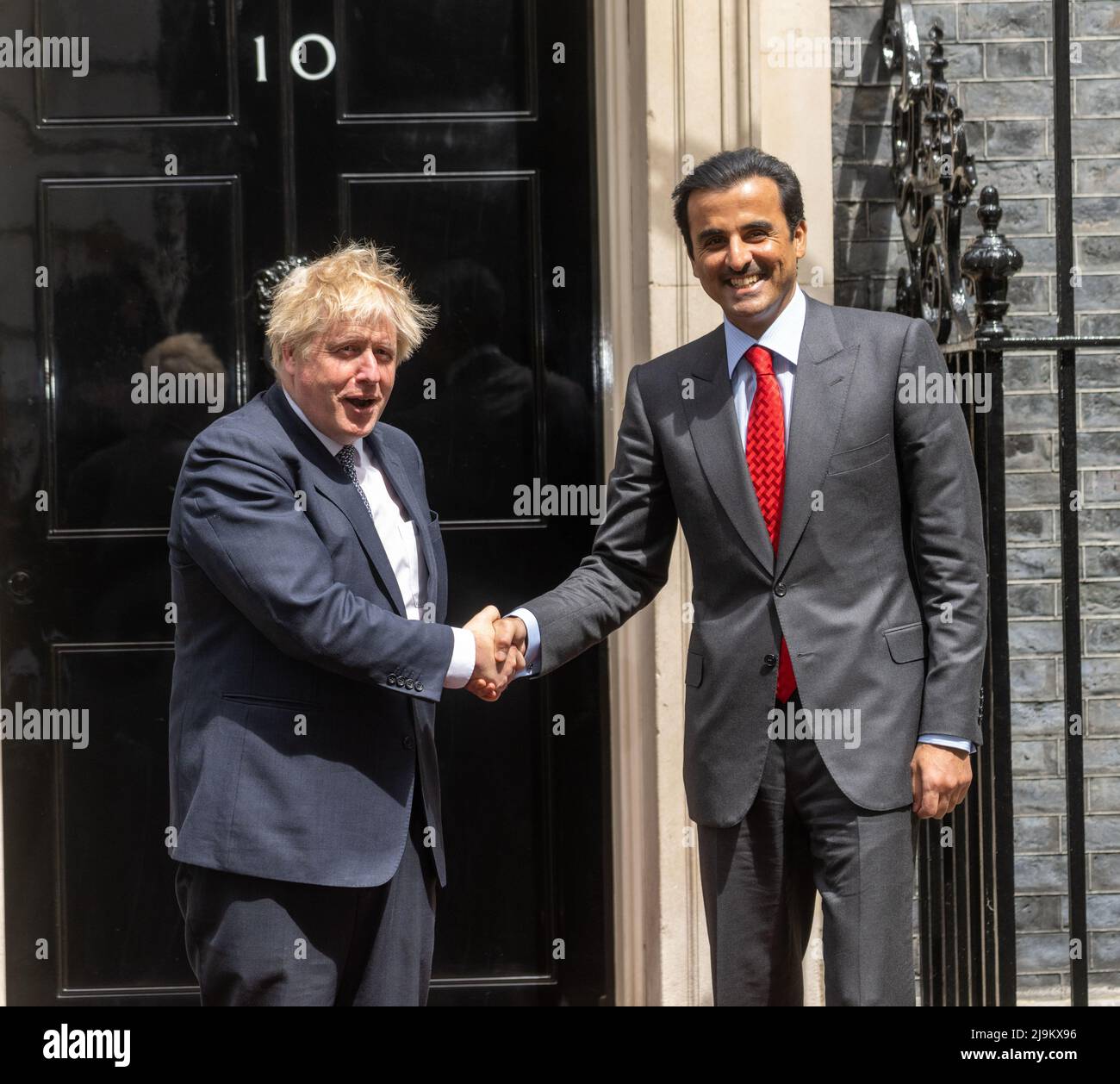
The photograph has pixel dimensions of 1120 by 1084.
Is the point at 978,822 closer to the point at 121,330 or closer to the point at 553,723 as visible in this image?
the point at 553,723

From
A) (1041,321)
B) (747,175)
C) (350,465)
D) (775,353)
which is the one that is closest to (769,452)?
(775,353)

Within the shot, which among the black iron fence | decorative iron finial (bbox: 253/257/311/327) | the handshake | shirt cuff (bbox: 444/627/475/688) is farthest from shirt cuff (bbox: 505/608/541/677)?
decorative iron finial (bbox: 253/257/311/327)

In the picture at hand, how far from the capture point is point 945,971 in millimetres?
3973

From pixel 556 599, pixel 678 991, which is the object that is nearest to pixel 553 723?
pixel 678 991

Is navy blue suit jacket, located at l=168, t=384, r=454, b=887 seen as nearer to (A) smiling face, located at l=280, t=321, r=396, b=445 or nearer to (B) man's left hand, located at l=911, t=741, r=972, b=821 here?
(A) smiling face, located at l=280, t=321, r=396, b=445

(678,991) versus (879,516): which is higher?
(879,516)

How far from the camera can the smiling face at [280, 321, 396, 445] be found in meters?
2.94

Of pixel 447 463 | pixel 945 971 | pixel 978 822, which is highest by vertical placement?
pixel 447 463

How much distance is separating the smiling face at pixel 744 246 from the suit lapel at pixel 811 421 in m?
0.14

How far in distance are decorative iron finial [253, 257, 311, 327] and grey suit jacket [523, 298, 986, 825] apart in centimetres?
194

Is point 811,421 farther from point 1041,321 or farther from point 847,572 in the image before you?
point 1041,321

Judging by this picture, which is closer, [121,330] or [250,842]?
[250,842]

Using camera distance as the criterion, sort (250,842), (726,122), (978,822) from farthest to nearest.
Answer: (726,122), (978,822), (250,842)
